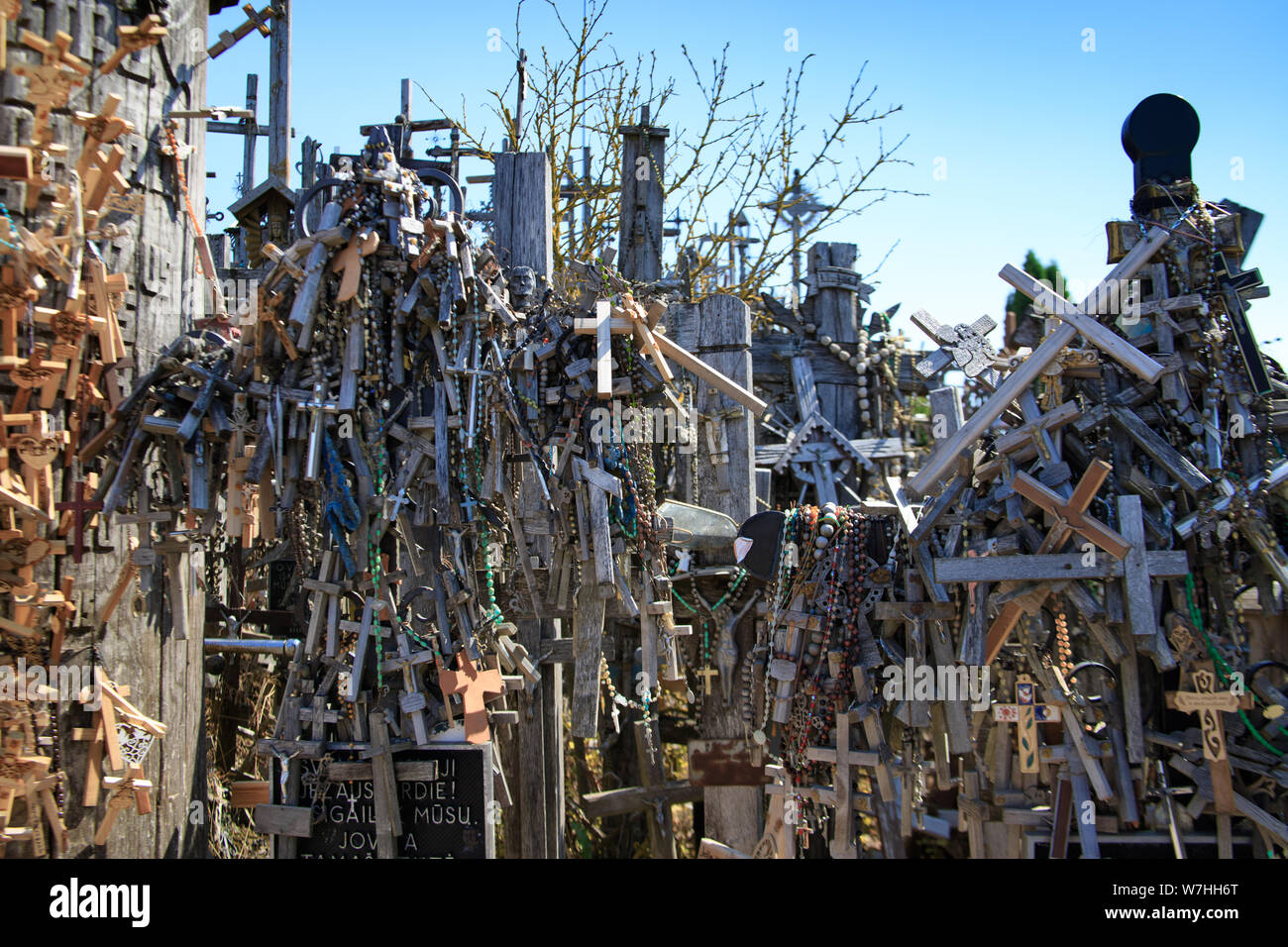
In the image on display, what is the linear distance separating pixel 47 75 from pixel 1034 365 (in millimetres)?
5098

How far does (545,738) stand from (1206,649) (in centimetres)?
415

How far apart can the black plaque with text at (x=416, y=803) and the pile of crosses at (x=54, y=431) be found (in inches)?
40.0

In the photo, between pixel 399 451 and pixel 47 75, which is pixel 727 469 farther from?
pixel 47 75

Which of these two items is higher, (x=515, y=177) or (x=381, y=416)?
(x=515, y=177)

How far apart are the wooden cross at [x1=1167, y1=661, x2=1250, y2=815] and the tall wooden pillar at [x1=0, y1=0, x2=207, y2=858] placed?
193 inches

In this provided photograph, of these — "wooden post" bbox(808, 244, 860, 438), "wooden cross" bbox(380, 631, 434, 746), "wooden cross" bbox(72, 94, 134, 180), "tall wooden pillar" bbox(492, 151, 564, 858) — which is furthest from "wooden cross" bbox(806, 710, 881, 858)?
"wooden post" bbox(808, 244, 860, 438)

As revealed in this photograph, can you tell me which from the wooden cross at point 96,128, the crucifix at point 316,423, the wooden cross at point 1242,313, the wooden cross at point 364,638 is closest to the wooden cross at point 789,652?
the wooden cross at point 364,638

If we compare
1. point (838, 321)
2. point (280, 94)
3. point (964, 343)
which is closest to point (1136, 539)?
point (964, 343)

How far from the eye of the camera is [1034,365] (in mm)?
5559

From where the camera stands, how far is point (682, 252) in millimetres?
12844

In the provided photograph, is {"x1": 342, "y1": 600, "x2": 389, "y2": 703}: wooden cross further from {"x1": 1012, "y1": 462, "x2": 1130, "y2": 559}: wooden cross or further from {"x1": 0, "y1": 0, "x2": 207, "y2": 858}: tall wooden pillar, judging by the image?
{"x1": 1012, "y1": 462, "x2": 1130, "y2": 559}: wooden cross

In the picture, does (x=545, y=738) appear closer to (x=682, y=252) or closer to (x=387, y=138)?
(x=387, y=138)
